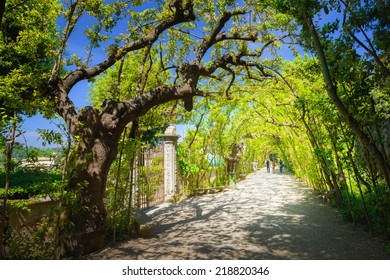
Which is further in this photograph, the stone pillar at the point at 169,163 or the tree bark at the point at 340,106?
the stone pillar at the point at 169,163

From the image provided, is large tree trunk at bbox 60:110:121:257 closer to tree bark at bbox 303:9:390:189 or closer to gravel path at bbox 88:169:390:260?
gravel path at bbox 88:169:390:260

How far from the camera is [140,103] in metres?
4.23

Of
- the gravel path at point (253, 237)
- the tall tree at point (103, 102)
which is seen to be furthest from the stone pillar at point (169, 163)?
the tall tree at point (103, 102)

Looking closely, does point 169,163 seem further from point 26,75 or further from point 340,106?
point 340,106

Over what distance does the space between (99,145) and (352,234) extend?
4.55 meters

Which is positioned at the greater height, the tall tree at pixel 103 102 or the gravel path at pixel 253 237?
the tall tree at pixel 103 102

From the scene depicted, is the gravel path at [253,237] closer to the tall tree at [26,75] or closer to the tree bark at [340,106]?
the tree bark at [340,106]

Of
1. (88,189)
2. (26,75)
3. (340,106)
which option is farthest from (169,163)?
(340,106)

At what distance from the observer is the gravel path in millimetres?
3746

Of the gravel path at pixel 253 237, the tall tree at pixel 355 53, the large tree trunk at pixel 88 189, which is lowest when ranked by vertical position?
the gravel path at pixel 253 237

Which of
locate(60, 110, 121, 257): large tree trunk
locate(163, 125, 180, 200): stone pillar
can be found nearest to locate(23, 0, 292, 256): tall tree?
locate(60, 110, 121, 257): large tree trunk

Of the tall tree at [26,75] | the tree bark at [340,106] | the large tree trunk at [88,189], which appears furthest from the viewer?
the large tree trunk at [88,189]

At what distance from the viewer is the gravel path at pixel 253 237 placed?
12.3ft

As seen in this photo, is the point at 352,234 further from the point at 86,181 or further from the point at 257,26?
the point at 257,26
